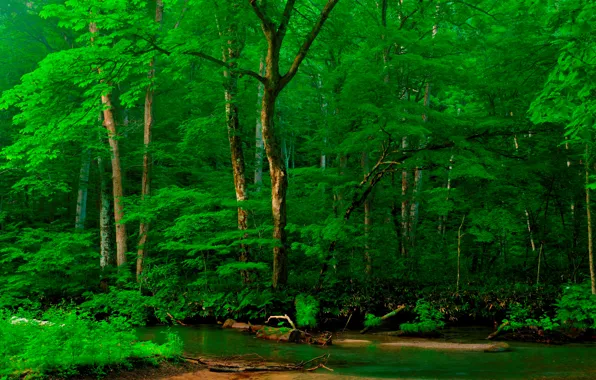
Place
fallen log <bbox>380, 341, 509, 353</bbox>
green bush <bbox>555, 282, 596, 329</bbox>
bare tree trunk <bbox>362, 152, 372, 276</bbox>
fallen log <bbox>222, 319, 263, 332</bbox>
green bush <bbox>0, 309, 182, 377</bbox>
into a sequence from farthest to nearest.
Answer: bare tree trunk <bbox>362, 152, 372, 276</bbox> < fallen log <bbox>222, 319, 263, 332</bbox> < green bush <bbox>555, 282, 596, 329</bbox> < fallen log <bbox>380, 341, 509, 353</bbox> < green bush <bbox>0, 309, 182, 377</bbox>

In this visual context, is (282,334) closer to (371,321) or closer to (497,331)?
(371,321)

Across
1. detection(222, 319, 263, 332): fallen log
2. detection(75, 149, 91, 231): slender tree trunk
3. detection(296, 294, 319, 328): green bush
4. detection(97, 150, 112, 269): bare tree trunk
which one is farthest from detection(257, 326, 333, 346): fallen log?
detection(75, 149, 91, 231): slender tree trunk

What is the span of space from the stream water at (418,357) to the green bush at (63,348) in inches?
111

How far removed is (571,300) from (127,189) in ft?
57.3

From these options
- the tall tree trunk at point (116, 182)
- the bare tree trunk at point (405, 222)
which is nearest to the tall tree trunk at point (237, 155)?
the tall tree trunk at point (116, 182)

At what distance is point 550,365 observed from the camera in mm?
8359

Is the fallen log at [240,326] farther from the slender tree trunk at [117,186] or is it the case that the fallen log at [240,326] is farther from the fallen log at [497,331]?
the fallen log at [497,331]

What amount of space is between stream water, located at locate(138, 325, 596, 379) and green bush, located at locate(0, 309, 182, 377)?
2.82 metres

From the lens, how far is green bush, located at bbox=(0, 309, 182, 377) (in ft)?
18.2

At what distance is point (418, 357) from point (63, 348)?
6248 mm

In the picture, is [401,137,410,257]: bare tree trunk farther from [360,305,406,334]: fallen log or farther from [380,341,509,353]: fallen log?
[380,341,509,353]: fallen log

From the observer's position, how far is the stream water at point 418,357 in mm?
7516

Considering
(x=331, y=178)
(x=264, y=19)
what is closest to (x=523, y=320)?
(x=331, y=178)

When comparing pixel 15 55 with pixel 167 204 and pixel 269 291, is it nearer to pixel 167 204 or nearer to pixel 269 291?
pixel 167 204
